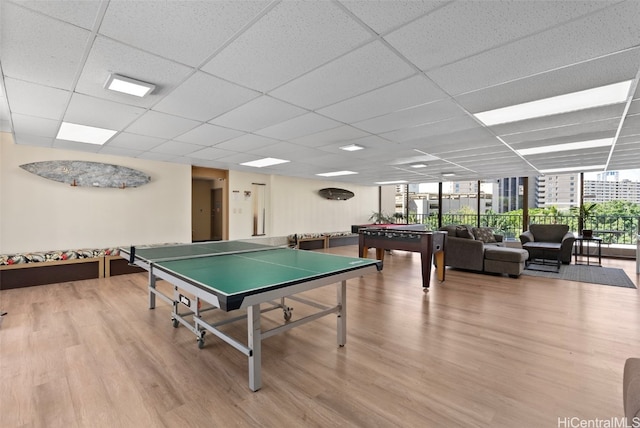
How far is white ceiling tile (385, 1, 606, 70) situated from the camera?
1536 millimetres

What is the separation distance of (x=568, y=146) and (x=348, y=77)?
456 centimetres

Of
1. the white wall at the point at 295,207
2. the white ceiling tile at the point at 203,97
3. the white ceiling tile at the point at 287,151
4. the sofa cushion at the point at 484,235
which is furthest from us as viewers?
the white wall at the point at 295,207

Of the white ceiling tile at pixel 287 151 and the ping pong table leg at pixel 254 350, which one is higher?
the white ceiling tile at pixel 287 151

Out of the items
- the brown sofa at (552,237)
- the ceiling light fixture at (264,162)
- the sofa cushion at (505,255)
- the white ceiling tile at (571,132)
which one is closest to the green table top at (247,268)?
the ceiling light fixture at (264,162)

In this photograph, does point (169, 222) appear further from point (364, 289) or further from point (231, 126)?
point (364, 289)

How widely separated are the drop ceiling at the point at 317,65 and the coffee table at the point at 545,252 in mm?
3180

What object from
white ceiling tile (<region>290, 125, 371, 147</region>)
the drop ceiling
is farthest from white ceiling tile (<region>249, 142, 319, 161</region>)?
the drop ceiling

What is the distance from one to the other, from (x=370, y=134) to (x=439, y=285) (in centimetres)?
292

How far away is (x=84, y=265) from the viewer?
5281 mm

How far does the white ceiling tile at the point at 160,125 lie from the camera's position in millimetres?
3375

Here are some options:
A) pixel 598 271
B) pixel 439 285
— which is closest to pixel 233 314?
pixel 439 285

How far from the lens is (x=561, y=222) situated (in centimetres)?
891

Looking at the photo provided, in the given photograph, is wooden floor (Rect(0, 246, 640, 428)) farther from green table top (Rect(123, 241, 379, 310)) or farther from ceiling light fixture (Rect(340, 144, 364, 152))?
ceiling light fixture (Rect(340, 144, 364, 152))

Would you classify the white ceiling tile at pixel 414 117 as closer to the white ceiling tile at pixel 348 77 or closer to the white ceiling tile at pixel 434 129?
the white ceiling tile at pixel 434 129
